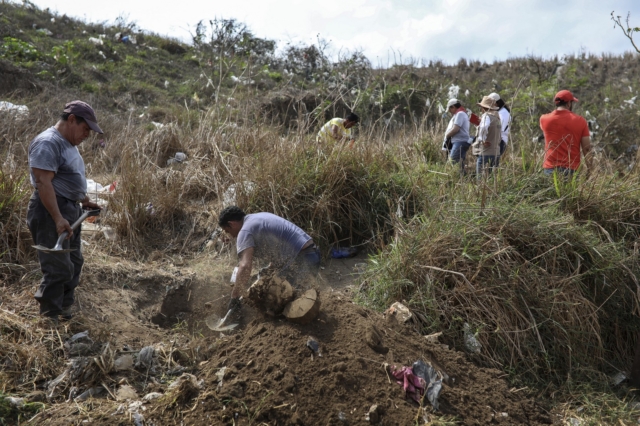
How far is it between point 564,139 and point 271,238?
3006 mm

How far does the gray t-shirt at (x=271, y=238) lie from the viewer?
4027mm

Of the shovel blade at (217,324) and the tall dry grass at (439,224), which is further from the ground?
the tall dry grass at (439,224)

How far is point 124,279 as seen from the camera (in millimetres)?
4516

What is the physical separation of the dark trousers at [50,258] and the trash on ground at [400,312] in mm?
2153

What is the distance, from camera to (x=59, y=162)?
10.8 ft

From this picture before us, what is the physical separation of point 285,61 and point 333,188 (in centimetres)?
1198

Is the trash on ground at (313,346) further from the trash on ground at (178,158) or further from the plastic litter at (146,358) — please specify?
the trash on ground at (178,158)

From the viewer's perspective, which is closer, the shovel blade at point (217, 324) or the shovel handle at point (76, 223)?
the shovel handle at point (76, 223)

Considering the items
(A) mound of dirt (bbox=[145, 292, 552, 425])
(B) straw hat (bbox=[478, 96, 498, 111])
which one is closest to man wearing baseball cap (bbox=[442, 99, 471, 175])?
(B) straw hat (bbox=[478, 96, 498, 111])

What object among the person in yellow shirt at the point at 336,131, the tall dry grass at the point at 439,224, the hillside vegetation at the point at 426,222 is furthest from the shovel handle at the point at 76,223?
the person in yellow shirt at the point at 336,131

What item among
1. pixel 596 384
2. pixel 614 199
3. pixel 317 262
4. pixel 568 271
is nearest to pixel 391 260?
pixel 317 262

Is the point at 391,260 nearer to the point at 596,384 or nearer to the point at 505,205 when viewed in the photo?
the point at 505,205

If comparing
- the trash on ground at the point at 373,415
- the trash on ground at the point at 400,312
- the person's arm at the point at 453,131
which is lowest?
the trash on ground at the point at 373,415

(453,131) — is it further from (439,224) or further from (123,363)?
(123,363)
